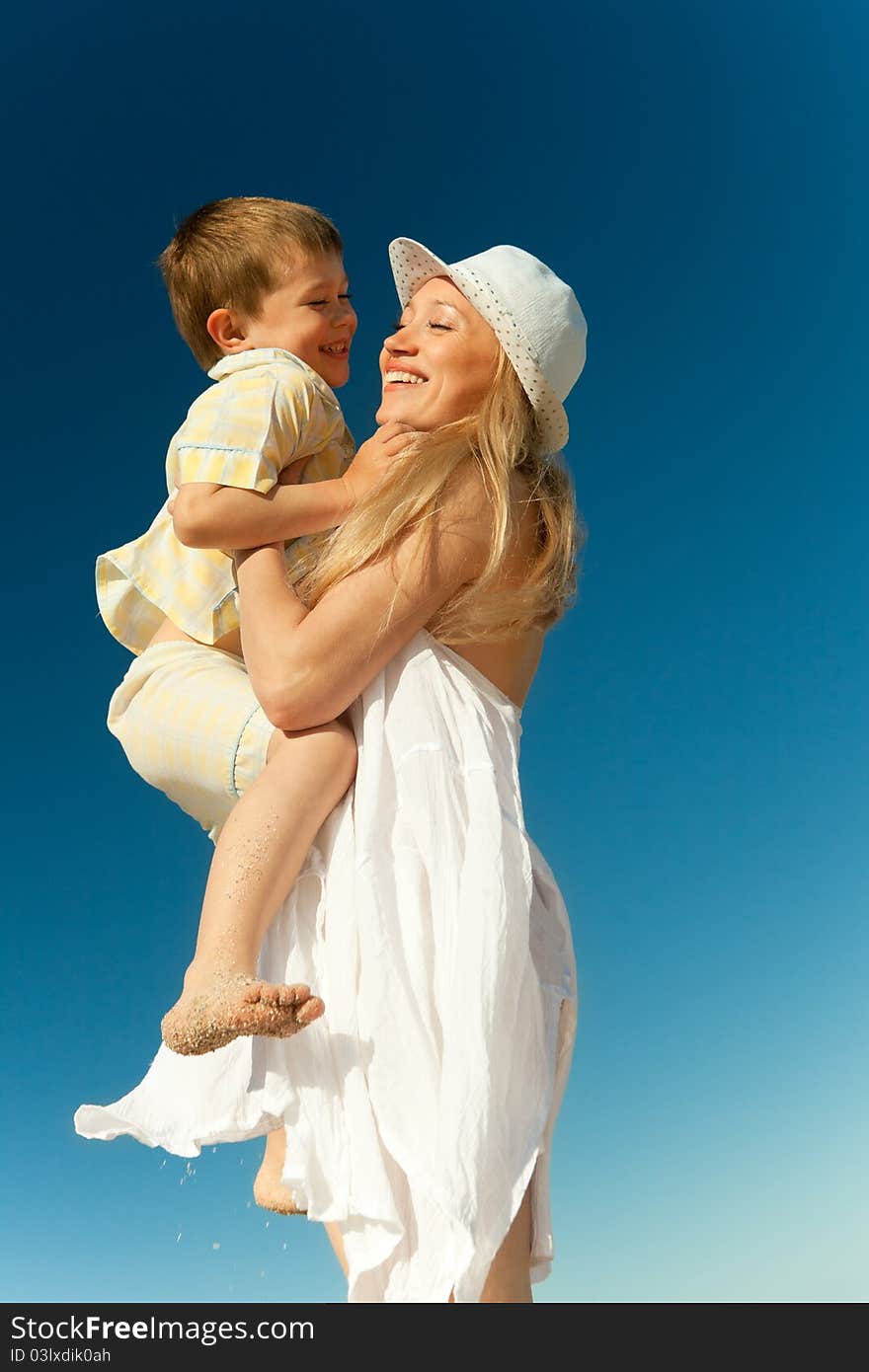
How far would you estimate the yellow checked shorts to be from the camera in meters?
3.22

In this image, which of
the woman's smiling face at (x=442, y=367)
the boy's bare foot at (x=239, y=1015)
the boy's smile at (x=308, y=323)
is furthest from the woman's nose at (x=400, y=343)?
the boy's bare foot at (x=239, y=1015)

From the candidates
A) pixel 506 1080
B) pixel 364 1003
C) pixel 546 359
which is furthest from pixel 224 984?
pixel 546 359

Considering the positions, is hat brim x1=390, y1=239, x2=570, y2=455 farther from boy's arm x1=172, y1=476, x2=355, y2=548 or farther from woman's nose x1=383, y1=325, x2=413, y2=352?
boy's arm x1=172, y1=476, x2=355, y2=548

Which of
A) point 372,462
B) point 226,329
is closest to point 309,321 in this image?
point 226,329

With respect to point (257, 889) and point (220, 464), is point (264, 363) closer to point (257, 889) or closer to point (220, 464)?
point (220, 464)

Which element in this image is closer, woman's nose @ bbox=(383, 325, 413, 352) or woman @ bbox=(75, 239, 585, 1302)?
woman @ bbox=(75, 239, 585, 1302)

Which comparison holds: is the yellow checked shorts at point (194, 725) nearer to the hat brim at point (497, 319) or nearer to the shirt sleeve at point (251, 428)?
the shirt sleeve at point (251, 428)

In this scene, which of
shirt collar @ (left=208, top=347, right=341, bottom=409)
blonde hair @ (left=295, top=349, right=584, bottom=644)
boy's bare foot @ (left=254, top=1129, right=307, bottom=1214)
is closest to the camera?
boy's bare foot @ (left=254, top=1129, right=307, bottom=1214)

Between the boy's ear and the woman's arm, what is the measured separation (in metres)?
0.93

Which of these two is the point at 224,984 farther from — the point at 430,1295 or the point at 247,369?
the point at 247,369

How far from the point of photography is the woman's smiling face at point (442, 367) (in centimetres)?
343

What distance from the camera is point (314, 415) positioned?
351cm

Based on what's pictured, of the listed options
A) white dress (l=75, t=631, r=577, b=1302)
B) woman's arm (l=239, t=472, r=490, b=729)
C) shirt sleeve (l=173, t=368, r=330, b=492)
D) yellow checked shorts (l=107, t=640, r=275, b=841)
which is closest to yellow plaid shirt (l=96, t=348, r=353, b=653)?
shirt sleeve (l=173, t=368, r=330, b=492)

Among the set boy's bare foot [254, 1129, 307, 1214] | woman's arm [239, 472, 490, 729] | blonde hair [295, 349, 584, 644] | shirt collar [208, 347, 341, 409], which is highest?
shirt collar [208, 347, 341, 409]
